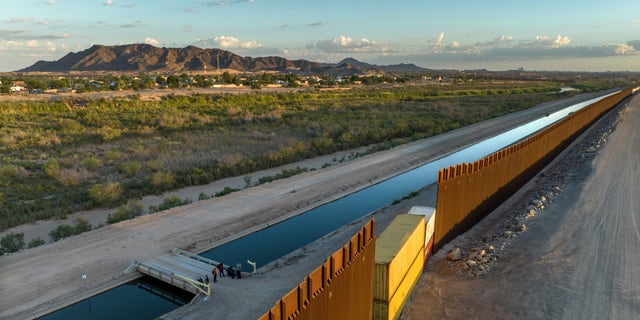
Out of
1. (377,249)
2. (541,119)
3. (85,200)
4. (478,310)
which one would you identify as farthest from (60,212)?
(541,119)

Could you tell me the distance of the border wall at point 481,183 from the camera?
44.9 ft

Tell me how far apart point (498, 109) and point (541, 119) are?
947cm

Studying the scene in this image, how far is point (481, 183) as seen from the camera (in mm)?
16156

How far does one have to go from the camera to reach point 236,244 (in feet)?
54.4

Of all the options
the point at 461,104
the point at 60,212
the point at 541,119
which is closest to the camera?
the point at 60,212

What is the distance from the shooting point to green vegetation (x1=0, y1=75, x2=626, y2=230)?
21641mm

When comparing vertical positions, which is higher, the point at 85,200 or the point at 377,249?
the point at 377,249

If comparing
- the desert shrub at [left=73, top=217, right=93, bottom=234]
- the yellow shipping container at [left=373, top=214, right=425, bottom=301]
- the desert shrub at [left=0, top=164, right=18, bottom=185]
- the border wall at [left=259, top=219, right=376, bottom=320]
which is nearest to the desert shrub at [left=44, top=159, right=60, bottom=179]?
the desert shrub at [left=0, top=164, right=18, bottom=185]

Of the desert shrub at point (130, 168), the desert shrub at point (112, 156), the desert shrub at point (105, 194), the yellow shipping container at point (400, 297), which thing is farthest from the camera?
the desert shrub at point (112, 156)

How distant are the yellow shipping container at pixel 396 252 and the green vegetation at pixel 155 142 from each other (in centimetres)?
1314

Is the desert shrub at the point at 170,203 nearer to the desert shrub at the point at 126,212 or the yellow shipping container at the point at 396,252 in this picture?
the desert shrub at the point at 126,212

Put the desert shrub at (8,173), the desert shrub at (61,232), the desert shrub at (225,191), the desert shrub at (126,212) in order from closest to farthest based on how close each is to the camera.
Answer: the desert shrub at (61,232) < the desert shrub at (126,212) < the desert shrub at (225,191) < the desert shrub at (8,173)

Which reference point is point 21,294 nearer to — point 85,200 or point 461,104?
point 85,200

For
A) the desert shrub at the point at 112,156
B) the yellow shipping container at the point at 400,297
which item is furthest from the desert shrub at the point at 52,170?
the yellow shipping container at the point at 400,297
